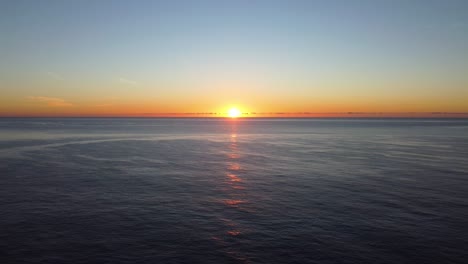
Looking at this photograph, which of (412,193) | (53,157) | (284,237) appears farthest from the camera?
(53,157)

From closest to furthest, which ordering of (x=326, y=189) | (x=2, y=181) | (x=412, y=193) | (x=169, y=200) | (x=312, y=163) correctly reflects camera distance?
(x=169, y=200) < (x=412, y=193) < (x=326, y=189) < (x=2, y=181) < (x=312, y=163)

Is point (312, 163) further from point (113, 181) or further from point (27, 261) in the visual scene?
point (27, 261)

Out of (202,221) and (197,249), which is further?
(202,221)

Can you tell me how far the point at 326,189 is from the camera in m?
29.9

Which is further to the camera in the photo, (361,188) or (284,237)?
(361,188)

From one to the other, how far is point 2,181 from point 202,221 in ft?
78.6

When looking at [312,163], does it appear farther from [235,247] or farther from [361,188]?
[235,247]

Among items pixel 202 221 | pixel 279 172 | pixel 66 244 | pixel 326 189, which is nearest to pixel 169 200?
pixel 202 221

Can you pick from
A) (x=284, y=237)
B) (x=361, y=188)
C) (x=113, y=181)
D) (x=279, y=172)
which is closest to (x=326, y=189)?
(x=361, y=188)

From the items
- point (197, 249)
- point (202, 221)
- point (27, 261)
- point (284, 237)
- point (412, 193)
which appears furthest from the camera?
point (412, 193)

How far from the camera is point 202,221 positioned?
21297 millimetres

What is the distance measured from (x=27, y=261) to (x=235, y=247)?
33.2ft

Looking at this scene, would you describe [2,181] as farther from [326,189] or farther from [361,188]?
[361,188]

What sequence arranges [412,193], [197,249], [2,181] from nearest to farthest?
[197,249] < [412,193] < [2,181]
